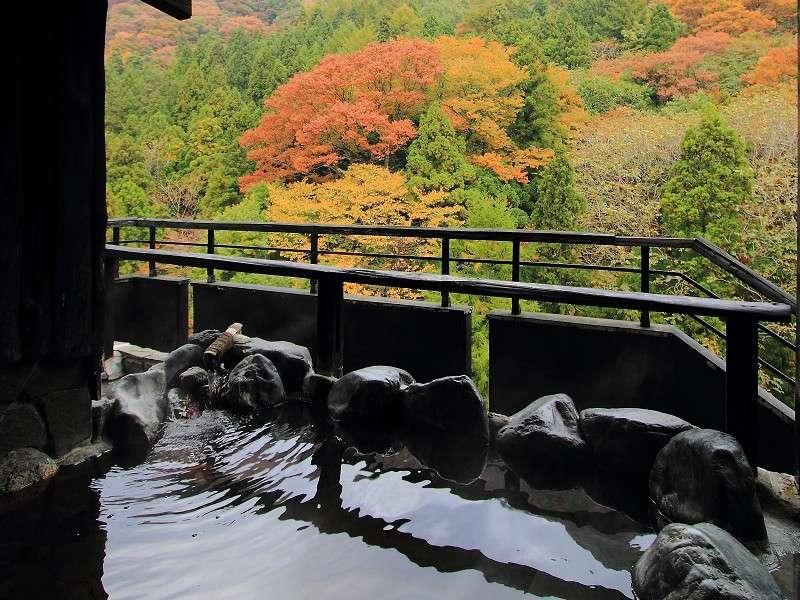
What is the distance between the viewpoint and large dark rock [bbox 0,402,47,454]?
2.65 meters

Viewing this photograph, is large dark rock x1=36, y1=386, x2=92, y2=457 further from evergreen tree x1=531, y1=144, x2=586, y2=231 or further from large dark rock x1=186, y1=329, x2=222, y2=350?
evergreen tree x1=531, y1=144, x2=586, y2=231

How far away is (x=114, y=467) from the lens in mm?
2801

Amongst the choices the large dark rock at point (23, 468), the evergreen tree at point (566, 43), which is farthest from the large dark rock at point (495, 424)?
the evergreen tree at point (566, 43)

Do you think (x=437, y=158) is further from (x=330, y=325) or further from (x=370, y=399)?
(x=370, y=399)

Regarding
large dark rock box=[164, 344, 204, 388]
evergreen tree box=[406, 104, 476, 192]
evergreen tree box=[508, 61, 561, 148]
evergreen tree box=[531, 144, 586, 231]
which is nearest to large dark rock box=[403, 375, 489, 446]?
large dark rock box=[164, 344, 204, 388]

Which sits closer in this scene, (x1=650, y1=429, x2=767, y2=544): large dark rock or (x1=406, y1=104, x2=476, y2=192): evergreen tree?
(x1=650, y1=429, x2=767, y2=544): large dark rock

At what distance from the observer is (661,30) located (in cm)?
1634

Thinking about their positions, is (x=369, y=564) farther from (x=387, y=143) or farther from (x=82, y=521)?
(x=387, y=143)

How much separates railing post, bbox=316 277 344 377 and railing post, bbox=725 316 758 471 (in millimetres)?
1861

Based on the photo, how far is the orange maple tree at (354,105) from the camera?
1356 cm

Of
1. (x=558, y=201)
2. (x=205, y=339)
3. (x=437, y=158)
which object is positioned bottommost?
(x=205, y=339)

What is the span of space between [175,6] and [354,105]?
10.8 m

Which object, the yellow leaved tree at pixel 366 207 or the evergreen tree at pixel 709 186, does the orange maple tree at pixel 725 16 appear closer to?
the evergreen tree at pixel 709 186

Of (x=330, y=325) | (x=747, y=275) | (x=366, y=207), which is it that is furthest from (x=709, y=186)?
(x=330, y=325)
